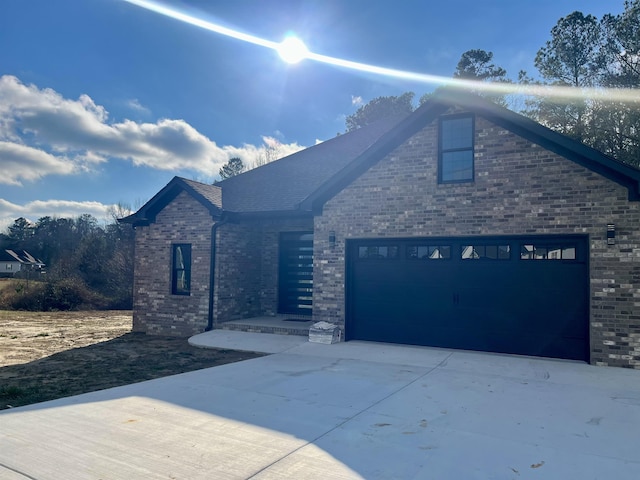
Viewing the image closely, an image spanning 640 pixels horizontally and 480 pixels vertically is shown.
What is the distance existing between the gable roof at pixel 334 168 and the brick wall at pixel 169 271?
1.36 ft

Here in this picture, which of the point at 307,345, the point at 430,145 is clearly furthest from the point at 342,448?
the point at 430,145

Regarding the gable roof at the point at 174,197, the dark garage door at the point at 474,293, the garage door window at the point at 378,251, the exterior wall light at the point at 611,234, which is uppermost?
the gable roof at the point at 174,197

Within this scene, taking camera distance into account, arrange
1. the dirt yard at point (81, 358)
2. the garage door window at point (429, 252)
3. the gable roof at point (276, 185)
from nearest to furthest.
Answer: the dirt yard at point (81, 358) < the garage door window at point (429, 252) < the gable roof at point (276, 185)

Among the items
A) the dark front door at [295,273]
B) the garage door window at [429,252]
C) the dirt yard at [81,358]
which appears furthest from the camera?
the dark front door at [295,273]

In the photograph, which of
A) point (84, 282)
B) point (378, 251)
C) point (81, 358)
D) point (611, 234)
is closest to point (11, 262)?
point (84, 282)

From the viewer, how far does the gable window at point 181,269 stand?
13312 millimetres

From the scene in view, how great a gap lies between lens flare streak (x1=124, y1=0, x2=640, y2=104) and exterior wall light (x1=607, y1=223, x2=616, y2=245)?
837 centimetres

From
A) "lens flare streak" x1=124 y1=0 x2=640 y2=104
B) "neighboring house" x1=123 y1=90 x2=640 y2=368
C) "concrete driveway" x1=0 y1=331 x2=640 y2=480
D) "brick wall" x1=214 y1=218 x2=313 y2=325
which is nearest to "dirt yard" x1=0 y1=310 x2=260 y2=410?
"concrete driveway" x1=0 y1=331 x2=640 y2=480

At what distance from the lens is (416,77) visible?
19.0 m

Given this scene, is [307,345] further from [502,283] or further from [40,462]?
[40,462]

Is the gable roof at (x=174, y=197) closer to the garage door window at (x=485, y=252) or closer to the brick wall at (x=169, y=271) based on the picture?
the brick wall at (x=169, y=271)

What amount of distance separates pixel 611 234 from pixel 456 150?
362 cm

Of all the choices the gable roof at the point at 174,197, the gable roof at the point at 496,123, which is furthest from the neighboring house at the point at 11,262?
the gable roof at the point at 496,123

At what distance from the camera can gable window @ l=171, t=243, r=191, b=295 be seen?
13312 millimetres
